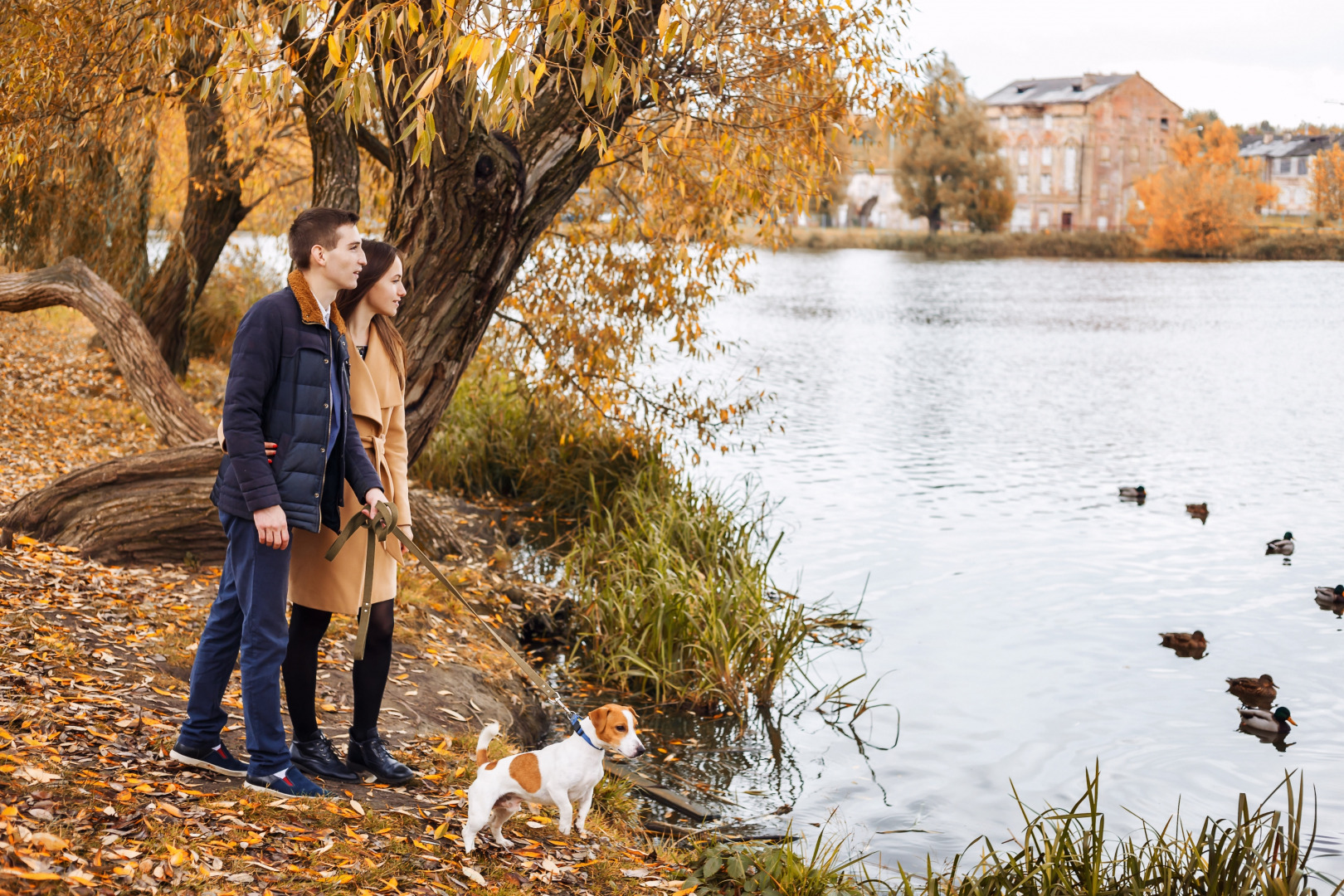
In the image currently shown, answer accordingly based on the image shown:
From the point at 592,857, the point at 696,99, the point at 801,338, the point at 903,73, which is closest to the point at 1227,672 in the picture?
the point at 903,73

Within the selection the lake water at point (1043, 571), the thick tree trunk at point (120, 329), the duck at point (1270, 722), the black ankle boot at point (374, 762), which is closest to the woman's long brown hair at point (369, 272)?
the black ankle boot at point (374, 762)

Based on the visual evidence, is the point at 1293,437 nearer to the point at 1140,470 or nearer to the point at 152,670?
the point at 1140,470

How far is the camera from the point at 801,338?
29.2 metres

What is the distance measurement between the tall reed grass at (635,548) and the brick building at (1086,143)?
77051 mm

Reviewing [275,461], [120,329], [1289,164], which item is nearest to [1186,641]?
[275,461]

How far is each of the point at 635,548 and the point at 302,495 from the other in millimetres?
5532

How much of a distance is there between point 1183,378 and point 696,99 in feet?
63.6

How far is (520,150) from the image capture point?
674 centimetres

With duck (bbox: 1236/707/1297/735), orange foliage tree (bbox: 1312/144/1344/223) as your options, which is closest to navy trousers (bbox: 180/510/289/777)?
duck (bbox: 1236/707/1297/735)

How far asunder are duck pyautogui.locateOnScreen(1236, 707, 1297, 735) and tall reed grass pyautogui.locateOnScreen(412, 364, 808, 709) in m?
3.12

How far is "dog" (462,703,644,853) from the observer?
396cm

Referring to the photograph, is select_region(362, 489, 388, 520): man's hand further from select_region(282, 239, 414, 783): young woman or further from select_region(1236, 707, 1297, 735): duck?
select_region(1236, 707, 1297, 735): duck

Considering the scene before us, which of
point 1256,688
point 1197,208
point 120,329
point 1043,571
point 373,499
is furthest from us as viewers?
point 1197,208

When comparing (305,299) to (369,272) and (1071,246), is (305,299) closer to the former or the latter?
(369,272)
